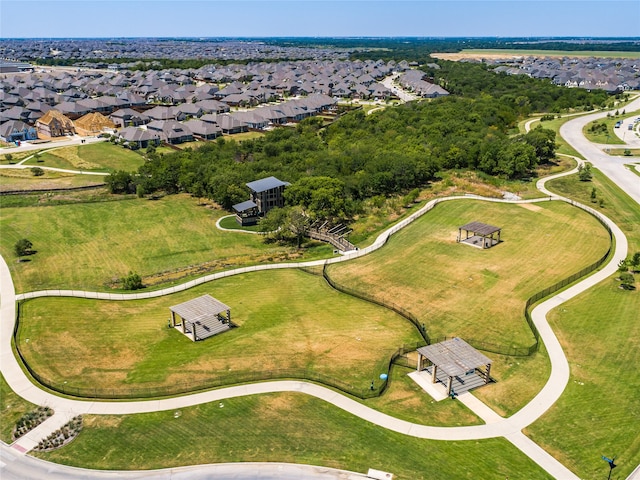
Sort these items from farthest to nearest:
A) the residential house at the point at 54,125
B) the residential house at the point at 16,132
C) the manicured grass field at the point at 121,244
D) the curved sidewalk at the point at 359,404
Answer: the residential house at the point at 54,125, the residential house at the point at 16,132, the manicured grass field at the point at 121,244, the curved sidewalk at the point at 359,404

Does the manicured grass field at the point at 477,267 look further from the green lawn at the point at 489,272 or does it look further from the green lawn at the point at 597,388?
the green lawn at the point at 597,388

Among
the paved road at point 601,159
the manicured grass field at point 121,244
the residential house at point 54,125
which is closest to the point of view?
the manicured grass field at point 121,244

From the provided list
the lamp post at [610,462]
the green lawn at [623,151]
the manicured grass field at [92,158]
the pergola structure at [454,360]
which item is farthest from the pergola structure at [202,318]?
the green lawn at [623,151]

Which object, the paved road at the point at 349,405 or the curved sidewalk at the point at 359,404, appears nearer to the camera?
the paved road at the point at 349,405

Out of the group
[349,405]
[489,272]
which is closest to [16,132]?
[489,272]

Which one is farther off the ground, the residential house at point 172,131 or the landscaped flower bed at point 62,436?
the residential house at point 172,131

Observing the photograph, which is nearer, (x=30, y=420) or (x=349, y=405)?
(x=30, y=420)

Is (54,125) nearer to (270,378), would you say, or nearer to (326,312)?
(326,312)
